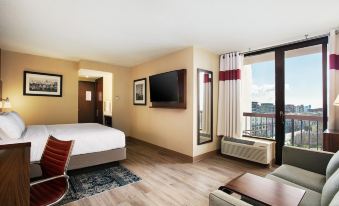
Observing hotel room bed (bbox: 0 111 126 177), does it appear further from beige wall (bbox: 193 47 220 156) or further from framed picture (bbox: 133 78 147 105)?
framed picture (bbox: 133 78 147 105)

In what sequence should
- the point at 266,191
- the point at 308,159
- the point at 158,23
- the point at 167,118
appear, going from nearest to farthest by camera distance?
the point at 266,191
the point at 308,159
the point at 158,23
the point at 167,118

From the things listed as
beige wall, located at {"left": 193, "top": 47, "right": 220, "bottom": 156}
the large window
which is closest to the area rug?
beige wall, located at {"left": 193, "top": 47, "right": 220, "bottom": 156}

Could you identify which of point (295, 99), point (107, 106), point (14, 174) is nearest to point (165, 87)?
point (295, 99)

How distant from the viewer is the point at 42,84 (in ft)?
14.4

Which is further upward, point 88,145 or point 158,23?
point 158,23

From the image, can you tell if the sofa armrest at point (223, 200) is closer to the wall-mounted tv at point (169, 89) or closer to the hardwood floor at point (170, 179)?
the hardwood floor at point (170, 179)

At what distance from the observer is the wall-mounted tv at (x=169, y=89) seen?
3.68 meters

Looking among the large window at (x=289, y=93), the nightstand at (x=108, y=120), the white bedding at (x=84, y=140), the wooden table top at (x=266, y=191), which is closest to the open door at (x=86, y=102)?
the nightstand at (x=108, y=120)

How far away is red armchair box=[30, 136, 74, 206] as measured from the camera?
1372 mm

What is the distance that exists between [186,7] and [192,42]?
123 centimetres

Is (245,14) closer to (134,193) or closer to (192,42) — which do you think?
(192,42)

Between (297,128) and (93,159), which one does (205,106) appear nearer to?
(297,128)

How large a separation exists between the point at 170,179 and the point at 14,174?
6.95 feet

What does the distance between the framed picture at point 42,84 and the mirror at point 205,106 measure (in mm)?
3769
